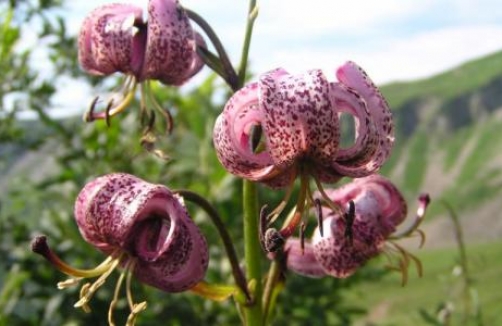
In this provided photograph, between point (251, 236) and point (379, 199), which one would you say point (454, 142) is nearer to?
point (379, 199)

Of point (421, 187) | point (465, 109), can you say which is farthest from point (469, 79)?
point (421, 187)

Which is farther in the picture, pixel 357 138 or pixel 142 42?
pixel 142 42

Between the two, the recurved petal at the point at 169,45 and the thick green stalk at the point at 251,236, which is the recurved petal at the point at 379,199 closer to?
the thick green stalk at the point at 251,236

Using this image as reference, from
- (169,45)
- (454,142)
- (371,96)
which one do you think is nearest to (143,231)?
(169,45)

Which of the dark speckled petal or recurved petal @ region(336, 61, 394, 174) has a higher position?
recurved petal @ region(336, 61, 394, 174)

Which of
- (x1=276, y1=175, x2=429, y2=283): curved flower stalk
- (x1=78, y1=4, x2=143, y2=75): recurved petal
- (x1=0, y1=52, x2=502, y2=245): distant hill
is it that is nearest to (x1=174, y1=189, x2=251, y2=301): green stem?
(x1=276, y1=175, x2=429, y2=283): curved flower stalk

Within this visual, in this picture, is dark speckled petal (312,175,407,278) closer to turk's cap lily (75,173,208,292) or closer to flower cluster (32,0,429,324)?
flower cluster (32,0,429,324)

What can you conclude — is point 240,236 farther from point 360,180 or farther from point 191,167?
point 360,180
